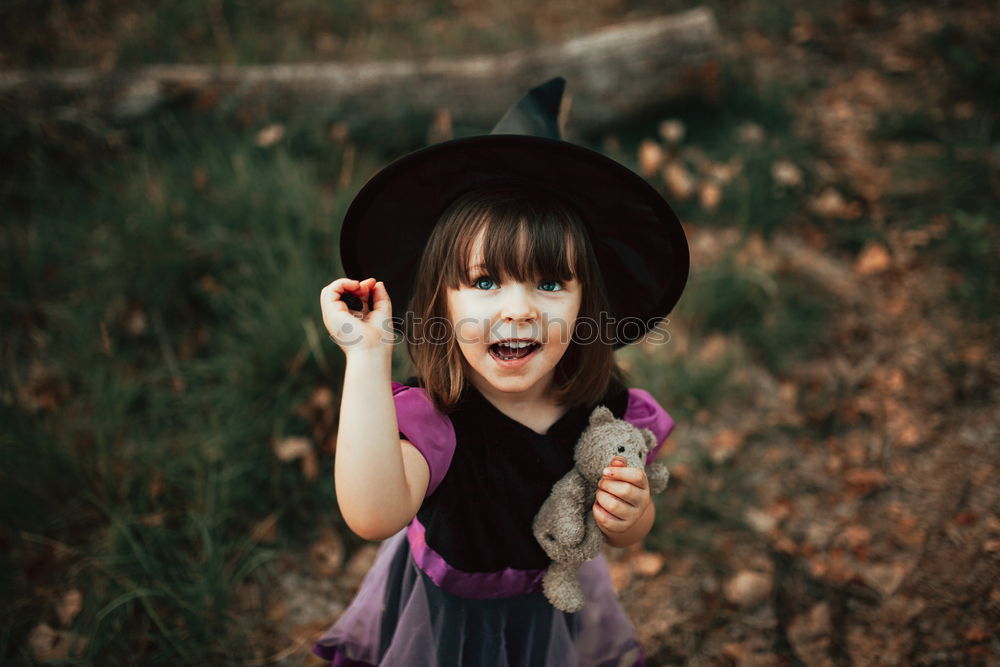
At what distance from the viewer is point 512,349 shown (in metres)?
1.29

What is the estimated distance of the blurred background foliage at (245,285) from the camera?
214 cm

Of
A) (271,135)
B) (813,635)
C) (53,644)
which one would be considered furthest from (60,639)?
(813,635)

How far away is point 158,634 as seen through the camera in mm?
2004

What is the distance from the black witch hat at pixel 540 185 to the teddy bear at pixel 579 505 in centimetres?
34

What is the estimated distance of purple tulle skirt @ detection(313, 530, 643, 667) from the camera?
1.51 m

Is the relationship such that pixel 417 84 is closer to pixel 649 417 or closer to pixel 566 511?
pixel 649 417

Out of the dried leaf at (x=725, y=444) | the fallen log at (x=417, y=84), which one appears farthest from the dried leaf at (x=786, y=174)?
the dried leaf at (x=725, y=444)

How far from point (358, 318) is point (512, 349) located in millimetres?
327

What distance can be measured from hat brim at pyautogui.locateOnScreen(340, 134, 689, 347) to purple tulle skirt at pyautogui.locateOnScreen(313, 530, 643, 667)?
0.72 meters

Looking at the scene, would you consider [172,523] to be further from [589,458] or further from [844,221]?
[844,221]

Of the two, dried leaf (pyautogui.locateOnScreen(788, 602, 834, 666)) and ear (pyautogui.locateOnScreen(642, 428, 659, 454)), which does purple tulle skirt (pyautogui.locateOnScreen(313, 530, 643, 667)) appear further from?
dried leaf (pyautogui.locateOnScreen(788, 602, 834, 666))

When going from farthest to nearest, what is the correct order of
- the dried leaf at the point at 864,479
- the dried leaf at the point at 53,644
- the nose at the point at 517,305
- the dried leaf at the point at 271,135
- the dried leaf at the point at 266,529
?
1. the dried leaf at the point at 271,135
2. the dried leaf at the point at 864,479
3. the dried leaf at the point at 266,529
4. the dried leaf at the point at 53,644
5. the nose at the point at 517,305

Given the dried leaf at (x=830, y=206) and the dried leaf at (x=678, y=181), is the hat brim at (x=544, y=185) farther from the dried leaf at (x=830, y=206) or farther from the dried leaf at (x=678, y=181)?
the dried leaf at (x=830, y=206)

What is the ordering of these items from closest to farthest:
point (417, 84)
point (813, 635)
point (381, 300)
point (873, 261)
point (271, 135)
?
point (381, 300) → point (813, 635) → point (271, 135) → point (873, 261) → point (417, 84)
